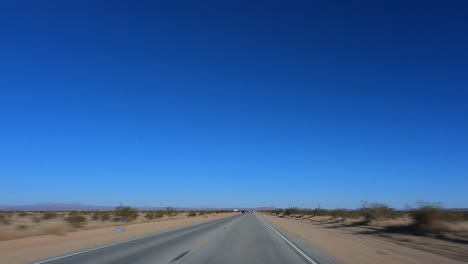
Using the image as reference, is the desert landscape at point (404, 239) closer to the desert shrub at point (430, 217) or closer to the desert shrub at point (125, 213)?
the desert shrub at point (430, 217)

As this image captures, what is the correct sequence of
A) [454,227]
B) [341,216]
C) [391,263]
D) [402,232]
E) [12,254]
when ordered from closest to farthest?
[391,263] < [12,254] < [454,227] < [402,232] < [341,216]

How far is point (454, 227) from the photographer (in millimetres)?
30062

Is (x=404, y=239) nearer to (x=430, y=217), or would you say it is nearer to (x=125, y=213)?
(x=430, y=217)

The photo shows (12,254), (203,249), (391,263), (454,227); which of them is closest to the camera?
(391,263)

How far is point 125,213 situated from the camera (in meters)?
61.6

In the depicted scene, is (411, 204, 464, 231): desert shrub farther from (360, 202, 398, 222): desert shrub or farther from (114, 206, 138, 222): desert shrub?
(114, 206, 138, 222): desert shrub

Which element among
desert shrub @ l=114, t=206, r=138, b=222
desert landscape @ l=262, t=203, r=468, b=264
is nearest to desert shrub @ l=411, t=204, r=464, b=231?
desert landscape @ l=262, t=203, r=468, b=264

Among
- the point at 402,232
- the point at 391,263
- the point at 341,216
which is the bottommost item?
Answer: the point at 391,263

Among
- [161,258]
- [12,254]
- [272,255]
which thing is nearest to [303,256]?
[272,255]

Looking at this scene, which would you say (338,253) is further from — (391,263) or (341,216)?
(341,216)

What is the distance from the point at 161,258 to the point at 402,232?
21.8m

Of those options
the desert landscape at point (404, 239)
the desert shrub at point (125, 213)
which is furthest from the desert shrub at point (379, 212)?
the desert shrub at point (125, 213)

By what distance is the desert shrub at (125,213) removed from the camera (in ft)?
198

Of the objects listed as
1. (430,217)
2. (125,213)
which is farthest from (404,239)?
(125,213)
